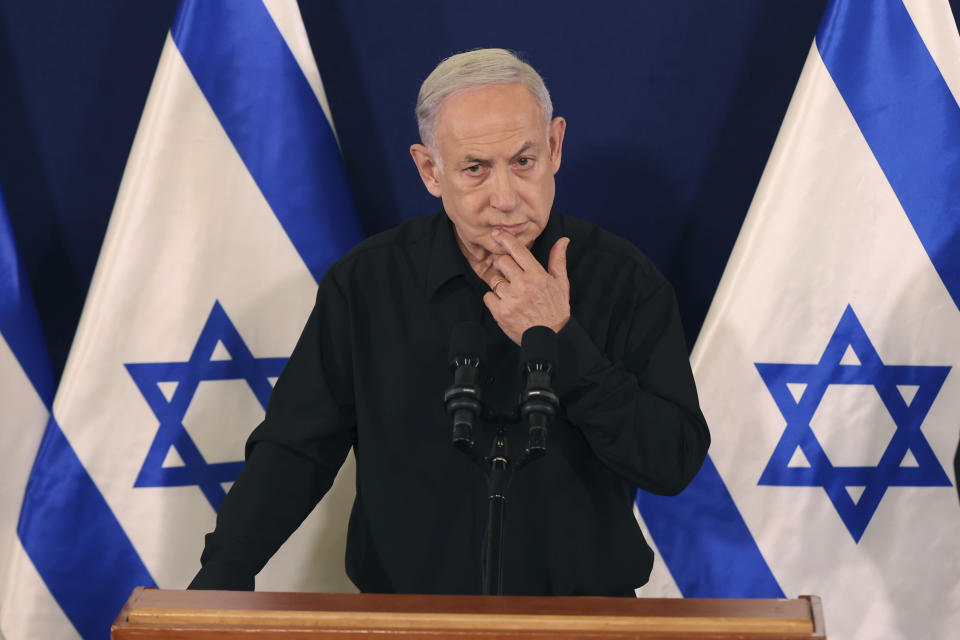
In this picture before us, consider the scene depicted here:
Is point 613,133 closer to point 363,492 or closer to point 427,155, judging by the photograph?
point 427,155

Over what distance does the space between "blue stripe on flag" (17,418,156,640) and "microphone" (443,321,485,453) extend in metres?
1.36

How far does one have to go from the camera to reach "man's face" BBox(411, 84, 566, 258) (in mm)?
1828

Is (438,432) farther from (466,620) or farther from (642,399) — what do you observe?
(466,620)

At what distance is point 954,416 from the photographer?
241 cm

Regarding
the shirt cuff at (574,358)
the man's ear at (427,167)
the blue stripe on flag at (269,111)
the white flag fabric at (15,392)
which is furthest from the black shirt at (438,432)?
the white flag fabric at (15,392)

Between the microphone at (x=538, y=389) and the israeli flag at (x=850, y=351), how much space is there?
108 cm

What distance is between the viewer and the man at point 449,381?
1.84m

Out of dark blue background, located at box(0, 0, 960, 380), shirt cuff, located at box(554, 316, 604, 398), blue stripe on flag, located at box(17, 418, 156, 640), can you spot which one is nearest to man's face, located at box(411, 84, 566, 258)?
shirt cuff, located at box(554, 316, 604, 398)

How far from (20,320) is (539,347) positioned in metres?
1.58

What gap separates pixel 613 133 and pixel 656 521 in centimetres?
99

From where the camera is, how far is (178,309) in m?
2.46

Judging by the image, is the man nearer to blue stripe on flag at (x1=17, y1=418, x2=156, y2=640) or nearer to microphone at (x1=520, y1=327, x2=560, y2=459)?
microphone at (x1=520, y1=327, x2=560, y2=459)

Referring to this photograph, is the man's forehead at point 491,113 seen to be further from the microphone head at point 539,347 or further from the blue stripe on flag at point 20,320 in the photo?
the blue stripe on flag at point 20,320

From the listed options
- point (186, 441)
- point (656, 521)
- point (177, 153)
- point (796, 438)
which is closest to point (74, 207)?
point (177, 153)
